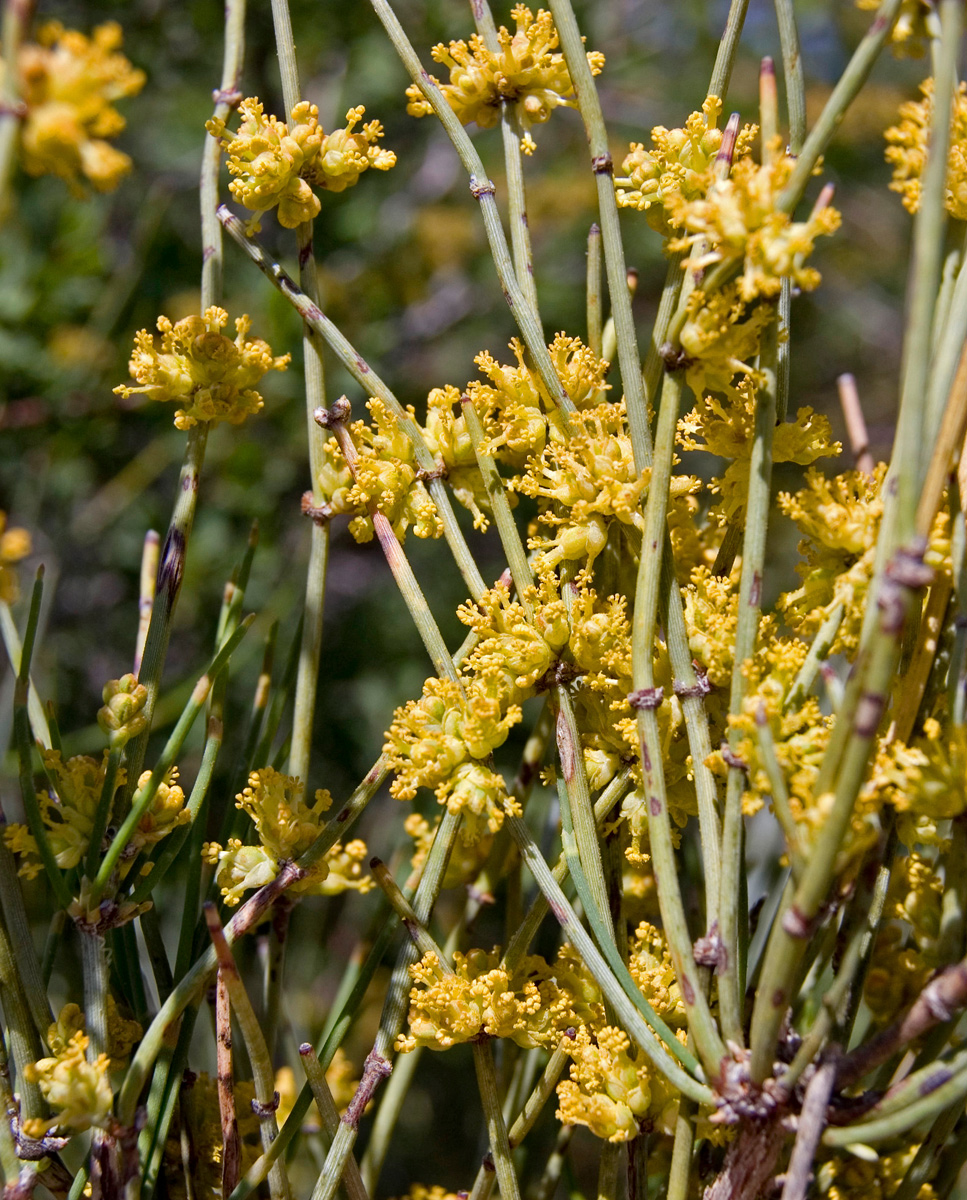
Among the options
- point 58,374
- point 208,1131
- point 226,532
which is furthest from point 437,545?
point 208,1131

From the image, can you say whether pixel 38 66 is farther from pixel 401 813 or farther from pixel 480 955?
pixel 401 813

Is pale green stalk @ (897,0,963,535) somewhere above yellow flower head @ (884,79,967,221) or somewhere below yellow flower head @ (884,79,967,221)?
below

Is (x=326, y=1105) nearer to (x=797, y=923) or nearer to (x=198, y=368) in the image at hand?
(x=797, y=923)

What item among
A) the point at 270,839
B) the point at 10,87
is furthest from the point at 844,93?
the point at 270,839

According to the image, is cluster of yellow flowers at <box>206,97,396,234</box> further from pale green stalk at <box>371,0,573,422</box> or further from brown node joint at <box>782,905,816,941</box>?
brown node joint at <box>782,905,816,941</box>

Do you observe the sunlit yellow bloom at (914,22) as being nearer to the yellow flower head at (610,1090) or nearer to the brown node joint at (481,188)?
the brown node joint at (481,188)

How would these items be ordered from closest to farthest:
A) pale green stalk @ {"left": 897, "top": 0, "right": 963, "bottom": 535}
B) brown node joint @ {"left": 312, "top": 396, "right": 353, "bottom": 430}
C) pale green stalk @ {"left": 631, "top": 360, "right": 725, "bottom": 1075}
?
pale green stalk @ {"left": 897, "top": 0, "right": 963, "bottom": 535} → pale green stalk @ {"left": 631, "top": 360, "right": 725, "bottom": 1075} → brown node joint @ {"left": 312, "top": 396, "right": 353, "bottom": 430}

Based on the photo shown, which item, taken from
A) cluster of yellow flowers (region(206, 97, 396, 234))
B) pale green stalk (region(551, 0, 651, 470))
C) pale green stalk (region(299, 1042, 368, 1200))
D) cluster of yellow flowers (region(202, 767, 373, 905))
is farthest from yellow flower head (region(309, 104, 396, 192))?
pale green stalk (region(299, 1042, 368, 1200))
